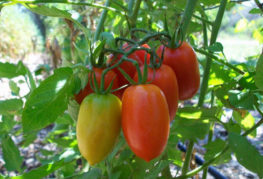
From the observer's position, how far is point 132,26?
2.00ft

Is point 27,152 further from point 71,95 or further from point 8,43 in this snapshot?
point 8,43

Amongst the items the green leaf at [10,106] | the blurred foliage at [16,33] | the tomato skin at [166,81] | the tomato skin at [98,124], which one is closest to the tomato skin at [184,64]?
the tomato skin at [166,81]

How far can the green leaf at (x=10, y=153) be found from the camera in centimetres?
77

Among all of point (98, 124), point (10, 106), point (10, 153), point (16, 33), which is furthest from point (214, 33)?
point (16, 33)

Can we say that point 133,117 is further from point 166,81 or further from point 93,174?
point 93,174

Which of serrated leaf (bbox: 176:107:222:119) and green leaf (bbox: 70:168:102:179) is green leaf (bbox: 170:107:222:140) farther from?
green leaf (bbox: 70:168:102:179)

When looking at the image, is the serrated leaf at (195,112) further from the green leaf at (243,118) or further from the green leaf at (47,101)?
the green leaf at (47,101)

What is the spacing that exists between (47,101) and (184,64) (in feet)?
0.83

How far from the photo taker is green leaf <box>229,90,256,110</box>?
1.78 feet

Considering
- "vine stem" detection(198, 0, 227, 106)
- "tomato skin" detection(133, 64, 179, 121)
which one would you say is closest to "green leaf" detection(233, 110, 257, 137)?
"vine stem" detection(198, 0, 227, 106)

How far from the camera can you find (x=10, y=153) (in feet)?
2.63

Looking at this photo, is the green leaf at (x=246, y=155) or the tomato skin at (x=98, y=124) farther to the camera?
the green leaf at (x=246, y=155)

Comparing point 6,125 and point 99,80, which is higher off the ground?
point 99,80

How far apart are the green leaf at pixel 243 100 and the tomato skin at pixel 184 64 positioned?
92 millimetres
